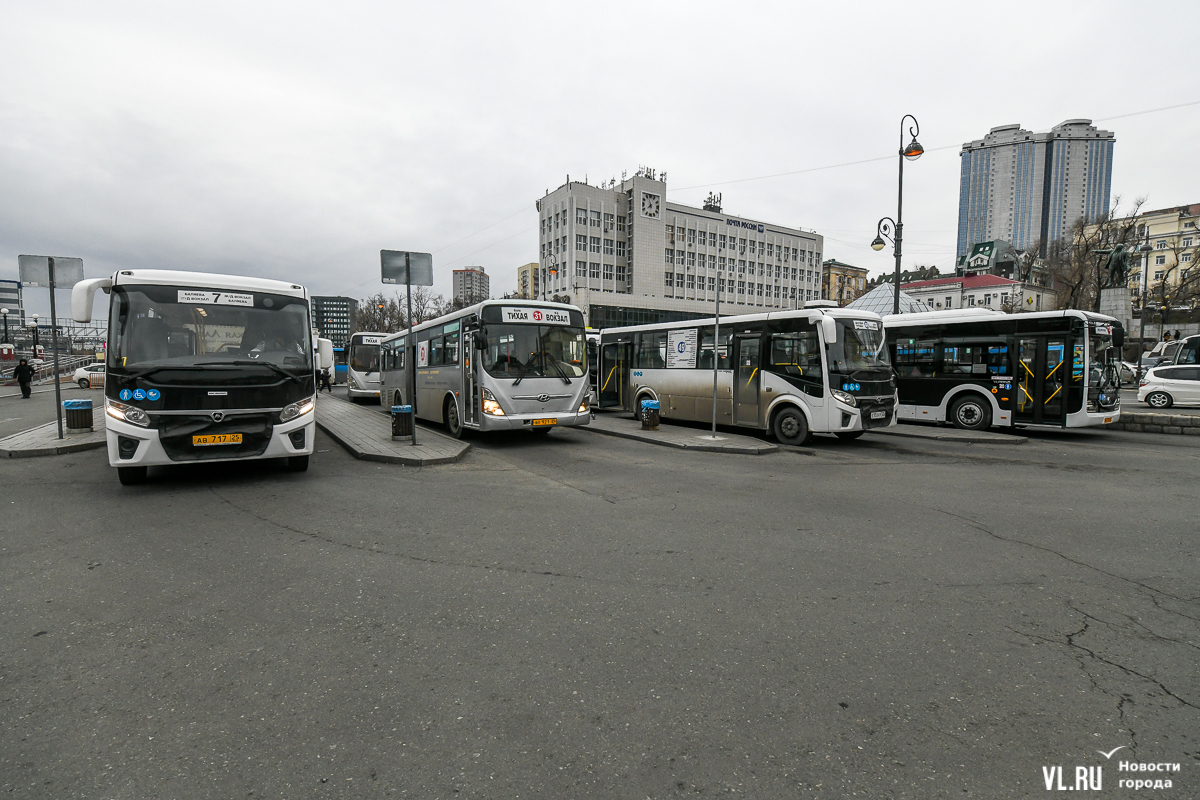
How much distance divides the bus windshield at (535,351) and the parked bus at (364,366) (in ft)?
56.6

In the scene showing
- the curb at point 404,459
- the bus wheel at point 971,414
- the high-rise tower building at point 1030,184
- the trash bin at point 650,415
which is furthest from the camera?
the high-rise tower building at point 1030,184

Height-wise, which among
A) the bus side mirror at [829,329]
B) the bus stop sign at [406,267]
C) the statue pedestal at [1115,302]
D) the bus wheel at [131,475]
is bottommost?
the bus wheel at [131,475]

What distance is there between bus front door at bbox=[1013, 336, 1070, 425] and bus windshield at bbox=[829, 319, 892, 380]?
4.46 m

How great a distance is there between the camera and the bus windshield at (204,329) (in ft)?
24.6

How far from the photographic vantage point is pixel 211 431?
7543 mm

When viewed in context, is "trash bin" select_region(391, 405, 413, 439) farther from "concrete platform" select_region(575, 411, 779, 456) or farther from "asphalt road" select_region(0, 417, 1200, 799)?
"asphalt road" select_region(0, 417, 1200, 799)

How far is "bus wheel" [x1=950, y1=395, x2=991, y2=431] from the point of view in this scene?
50.5ft

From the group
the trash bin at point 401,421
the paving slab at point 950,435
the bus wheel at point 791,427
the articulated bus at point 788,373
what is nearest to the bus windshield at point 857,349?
the articulated bus at point 788,373

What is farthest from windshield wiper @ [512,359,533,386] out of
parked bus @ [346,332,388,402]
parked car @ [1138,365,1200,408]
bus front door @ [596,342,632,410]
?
parked car @ [1138,365,1200,408]

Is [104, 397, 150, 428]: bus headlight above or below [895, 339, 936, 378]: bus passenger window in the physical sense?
below

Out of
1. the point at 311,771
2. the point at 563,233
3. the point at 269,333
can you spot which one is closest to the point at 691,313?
the point at 563,233

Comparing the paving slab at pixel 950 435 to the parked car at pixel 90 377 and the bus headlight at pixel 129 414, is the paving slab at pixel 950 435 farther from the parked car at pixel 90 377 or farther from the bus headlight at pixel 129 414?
the parked car at pixel 90 377

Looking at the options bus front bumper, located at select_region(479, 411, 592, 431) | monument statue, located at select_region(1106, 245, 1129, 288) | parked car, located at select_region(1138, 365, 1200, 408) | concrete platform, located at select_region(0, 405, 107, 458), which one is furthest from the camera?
monument statue, located at select_region(1106, 245, 1129, 288)

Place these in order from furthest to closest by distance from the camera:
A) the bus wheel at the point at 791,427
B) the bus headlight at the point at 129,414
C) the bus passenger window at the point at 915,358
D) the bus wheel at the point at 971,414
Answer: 1. the bus passenger window at the point at 915,358
2. the bus wheel at the point at 971,414
3. the bus wheel at the point at 791,427
4. the bus headlight at the point at 129,414
